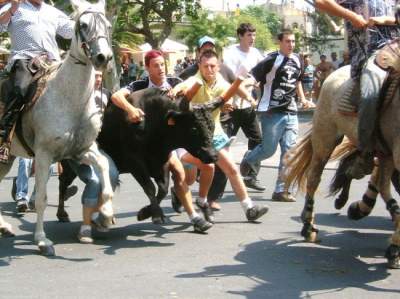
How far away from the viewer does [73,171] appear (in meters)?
8.20

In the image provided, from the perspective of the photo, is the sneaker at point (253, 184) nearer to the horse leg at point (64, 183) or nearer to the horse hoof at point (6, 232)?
the horse leg at point (64, 183)

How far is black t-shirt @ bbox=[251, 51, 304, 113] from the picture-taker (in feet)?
31.8

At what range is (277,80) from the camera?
9766mm

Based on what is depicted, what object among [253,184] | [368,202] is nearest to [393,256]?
[368,202]

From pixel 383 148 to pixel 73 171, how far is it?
3.65 metres

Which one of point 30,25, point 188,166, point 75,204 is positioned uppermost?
point 30,25

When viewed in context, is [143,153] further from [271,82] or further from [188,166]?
[271,82]

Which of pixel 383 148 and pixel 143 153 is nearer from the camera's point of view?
pixel 383 148

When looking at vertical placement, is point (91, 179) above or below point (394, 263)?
above

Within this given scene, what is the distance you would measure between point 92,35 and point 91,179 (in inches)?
70.1

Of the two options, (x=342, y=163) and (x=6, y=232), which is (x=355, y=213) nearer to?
(x=342, y=163)

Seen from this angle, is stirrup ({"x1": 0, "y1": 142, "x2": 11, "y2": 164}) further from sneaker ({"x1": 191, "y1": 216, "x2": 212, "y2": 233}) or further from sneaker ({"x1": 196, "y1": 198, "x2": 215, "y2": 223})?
sneaker ({"x1": 196, "y1": 198, "x2": 215, "y2": 223})

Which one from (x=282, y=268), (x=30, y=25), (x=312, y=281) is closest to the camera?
(x=312, y=281)

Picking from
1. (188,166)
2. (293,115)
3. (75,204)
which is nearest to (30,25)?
(188,166)
